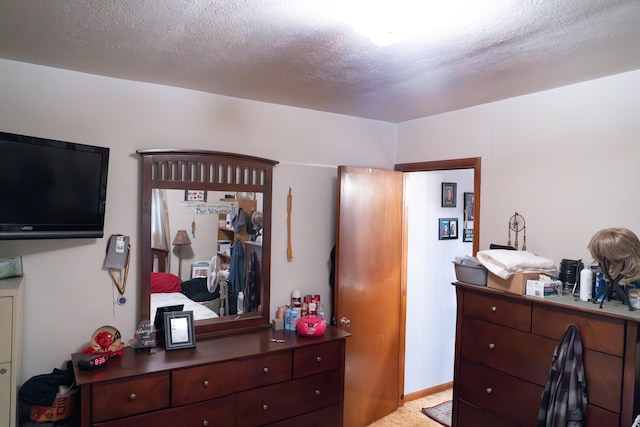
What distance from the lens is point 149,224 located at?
8.33 feet

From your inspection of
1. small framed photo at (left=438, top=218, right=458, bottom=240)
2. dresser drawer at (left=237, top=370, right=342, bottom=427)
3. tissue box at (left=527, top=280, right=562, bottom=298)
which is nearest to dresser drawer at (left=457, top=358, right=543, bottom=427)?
tissue box at (left=527, top=280, right=562, bottom=298)

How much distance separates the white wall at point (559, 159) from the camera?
7.24 ft

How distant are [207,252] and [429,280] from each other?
2.15 metres

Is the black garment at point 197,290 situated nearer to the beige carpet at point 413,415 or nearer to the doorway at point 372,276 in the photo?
the doorway at point 372,276

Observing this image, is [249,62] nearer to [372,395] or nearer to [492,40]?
[492,40]

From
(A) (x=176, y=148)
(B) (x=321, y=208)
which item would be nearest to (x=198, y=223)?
(A) (x=176, y=148)

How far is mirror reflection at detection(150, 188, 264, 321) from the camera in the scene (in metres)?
2.61

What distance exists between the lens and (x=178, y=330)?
252 cm

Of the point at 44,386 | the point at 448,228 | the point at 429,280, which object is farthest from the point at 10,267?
the point at 448,228

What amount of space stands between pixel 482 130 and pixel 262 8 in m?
1.98

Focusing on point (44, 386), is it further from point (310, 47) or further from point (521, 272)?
point (521, 272)

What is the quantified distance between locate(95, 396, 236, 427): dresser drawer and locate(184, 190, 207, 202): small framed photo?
1.25 m

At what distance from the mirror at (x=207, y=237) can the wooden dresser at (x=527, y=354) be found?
1.42 m

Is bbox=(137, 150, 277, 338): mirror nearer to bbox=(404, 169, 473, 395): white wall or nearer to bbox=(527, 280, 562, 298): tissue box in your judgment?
bbox=(404, 169, 473, 395): white wall
